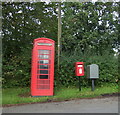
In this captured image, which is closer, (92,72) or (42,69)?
(42,69)

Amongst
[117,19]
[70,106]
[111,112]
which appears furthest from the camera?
[117,19]

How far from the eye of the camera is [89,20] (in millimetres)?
15359

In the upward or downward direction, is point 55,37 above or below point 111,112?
above

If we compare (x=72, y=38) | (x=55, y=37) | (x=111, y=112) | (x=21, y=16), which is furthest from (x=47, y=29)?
(x=111, y=112)

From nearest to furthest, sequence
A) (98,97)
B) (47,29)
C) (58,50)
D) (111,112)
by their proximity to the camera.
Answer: (111,112)
(98,97)
(58,50)
(47,29)

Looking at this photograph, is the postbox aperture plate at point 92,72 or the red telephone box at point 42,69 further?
the postbox aperture plate at point 92,72

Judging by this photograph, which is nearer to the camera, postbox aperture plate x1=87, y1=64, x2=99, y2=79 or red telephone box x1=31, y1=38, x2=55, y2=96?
red telephone box x1=31, y1=38, x2=55, y2=96

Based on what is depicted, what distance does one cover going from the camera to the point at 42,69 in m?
6.62

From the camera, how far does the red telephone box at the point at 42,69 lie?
6.56 metres

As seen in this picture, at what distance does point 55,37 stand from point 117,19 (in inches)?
306

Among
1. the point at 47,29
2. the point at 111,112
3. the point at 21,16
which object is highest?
the point at 21,16

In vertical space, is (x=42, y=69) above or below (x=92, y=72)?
above

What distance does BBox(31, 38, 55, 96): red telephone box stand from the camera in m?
6.56

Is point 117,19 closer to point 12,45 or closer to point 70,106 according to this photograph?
point 12,45
